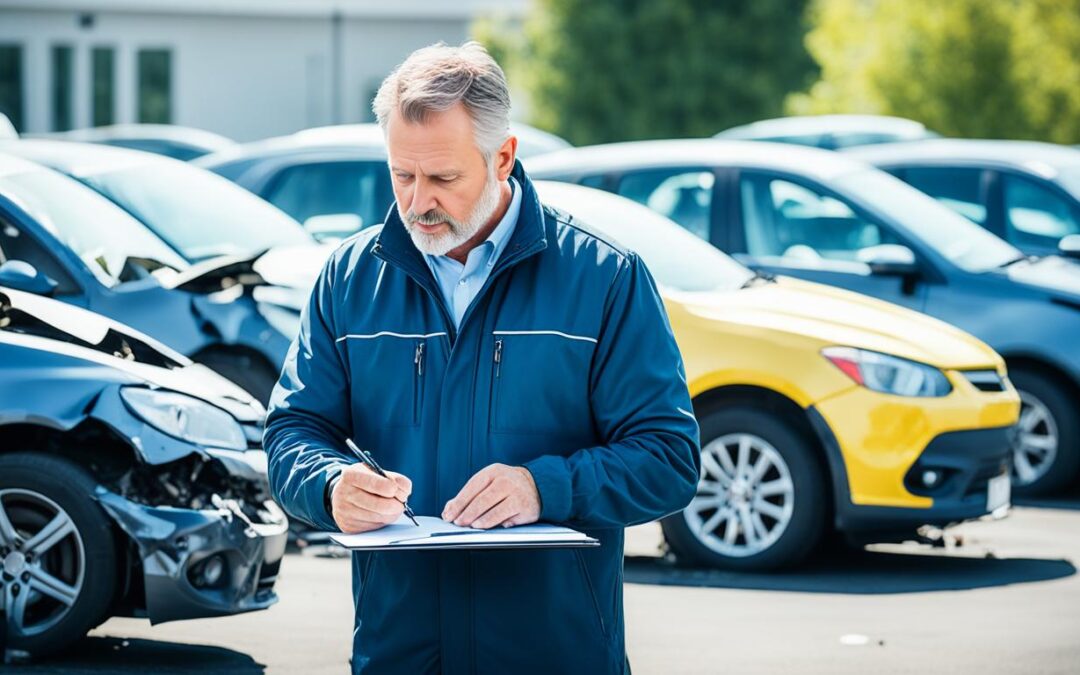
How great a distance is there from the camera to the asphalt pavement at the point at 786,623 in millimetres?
6379

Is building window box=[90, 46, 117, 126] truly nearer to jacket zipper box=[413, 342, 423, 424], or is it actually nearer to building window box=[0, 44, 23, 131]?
building window box=[0, 44, 23, 131]

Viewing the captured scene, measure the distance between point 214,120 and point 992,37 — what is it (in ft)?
61.3

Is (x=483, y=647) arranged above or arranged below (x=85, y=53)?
below

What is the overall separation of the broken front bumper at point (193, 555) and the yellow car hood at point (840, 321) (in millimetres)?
2678

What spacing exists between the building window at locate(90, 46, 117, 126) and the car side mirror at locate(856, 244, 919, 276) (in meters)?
29.6

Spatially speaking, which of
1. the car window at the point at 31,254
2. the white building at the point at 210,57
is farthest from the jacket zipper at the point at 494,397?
the white building at the point at 210,57

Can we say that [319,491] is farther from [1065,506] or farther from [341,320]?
[1065,506]

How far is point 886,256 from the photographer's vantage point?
9.83 metres

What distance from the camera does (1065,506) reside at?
9.88 meters

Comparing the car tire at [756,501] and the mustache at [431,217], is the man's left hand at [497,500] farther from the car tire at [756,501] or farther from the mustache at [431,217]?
the car tire at [756,501]

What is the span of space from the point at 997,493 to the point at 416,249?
17.2ft

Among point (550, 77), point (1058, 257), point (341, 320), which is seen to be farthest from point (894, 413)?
point (550, 77)

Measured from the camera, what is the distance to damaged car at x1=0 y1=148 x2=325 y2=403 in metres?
7.95

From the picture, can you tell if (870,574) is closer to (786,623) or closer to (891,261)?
(786,623)
